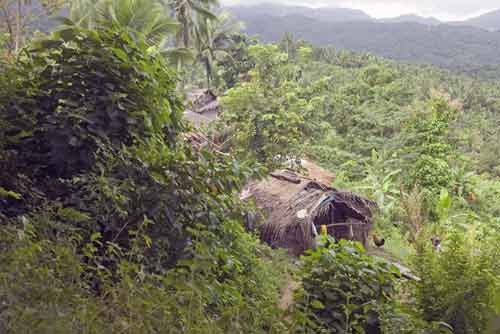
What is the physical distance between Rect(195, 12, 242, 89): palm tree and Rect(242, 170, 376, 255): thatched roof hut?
12.0m

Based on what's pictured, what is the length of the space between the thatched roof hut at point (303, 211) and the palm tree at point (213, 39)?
12.0 m

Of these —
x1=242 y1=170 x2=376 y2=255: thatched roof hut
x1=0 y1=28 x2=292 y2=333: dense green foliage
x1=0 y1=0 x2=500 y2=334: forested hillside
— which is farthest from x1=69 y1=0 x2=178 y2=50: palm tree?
x1=0 y1=28 x2=292 y2=333: dense green foliage

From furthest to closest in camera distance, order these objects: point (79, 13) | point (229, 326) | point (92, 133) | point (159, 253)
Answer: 1. point (79, 13)
2. point (92, 133)
3. point (159, 253)
4. point (229, 326)

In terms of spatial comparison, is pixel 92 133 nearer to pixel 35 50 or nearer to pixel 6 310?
pixel 35 50

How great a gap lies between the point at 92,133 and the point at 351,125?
14.7 metres

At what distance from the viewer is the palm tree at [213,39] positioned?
59.5 feet

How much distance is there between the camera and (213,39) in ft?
69.9

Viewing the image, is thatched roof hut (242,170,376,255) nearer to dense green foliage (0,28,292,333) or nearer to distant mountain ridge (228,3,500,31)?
dense green foliage (0,28,292,333)

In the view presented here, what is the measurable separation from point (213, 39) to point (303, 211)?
16707mm

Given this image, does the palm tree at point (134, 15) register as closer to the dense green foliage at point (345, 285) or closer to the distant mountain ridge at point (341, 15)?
the dense green foliage at point (345, 285)

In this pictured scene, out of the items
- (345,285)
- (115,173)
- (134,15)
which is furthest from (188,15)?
(115,173)

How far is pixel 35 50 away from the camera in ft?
8.18

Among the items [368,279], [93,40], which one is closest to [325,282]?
[368,279]

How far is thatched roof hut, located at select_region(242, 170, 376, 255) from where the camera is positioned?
20.3 feet
